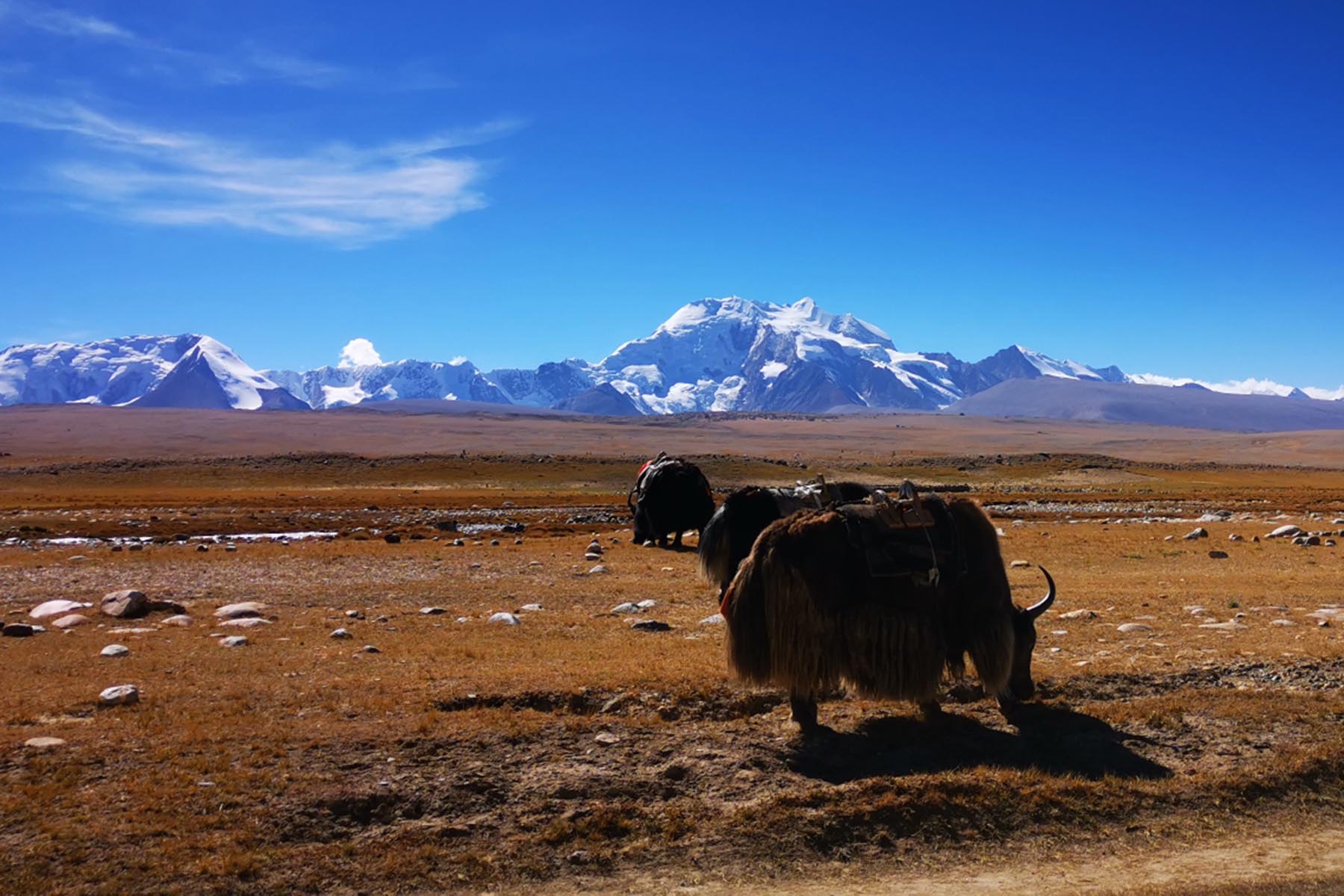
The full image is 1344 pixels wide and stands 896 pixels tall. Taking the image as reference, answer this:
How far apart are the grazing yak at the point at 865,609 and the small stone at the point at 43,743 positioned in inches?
213

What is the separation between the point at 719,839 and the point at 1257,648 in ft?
24.7

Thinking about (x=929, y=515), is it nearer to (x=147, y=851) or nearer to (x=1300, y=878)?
(x=1300, y=878)

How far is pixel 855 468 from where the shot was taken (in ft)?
281

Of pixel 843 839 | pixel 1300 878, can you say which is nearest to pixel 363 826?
pixel 843 839

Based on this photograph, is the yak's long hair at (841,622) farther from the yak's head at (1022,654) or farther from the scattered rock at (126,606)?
the scattered rock at (126,606)

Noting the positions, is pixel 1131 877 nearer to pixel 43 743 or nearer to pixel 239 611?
pixel 43 743

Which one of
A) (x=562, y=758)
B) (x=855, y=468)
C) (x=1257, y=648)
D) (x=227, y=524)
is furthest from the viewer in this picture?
(x=855, y=468)

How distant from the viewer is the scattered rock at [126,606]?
1324 centimetres

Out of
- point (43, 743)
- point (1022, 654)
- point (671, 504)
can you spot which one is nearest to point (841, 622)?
point (1022, 654)

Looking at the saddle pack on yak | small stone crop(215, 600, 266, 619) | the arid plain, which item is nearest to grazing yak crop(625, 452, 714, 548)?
the arid plain

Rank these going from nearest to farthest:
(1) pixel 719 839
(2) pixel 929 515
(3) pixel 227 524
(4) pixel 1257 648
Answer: (1) pixel 719 839 → (2) pixel 929 515 → (4) pixel 1257 648 → (3) pixel 227 524

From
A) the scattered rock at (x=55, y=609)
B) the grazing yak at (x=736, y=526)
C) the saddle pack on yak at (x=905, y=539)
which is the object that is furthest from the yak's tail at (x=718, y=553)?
the scattered rock at (x=55, y=609)

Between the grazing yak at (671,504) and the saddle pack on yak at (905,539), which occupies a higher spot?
the saddle pack on yak at (905,539)

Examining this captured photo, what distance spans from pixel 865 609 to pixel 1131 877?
2789mm
